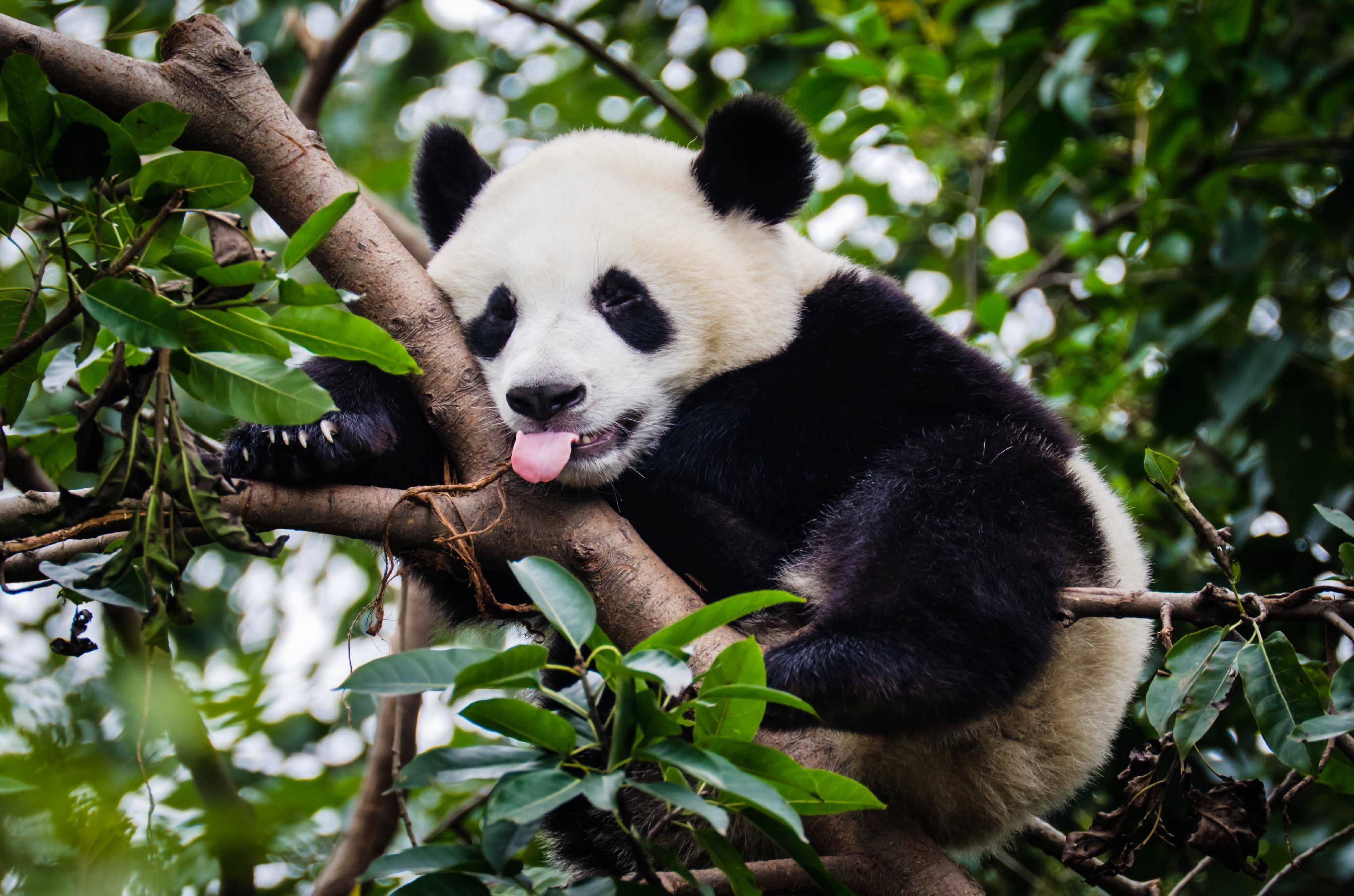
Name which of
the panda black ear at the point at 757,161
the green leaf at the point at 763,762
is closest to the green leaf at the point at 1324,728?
the green leaf at the point at 763,762

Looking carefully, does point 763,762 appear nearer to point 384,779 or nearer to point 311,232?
point 311,232

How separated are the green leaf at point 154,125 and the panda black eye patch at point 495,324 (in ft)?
3.93

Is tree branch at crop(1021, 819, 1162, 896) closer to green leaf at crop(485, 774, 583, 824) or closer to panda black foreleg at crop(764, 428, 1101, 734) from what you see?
panda black foreleg at crop(764, 428, 1101, 734)

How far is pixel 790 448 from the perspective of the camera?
2.83 m

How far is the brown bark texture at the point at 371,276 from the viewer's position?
2.27 m

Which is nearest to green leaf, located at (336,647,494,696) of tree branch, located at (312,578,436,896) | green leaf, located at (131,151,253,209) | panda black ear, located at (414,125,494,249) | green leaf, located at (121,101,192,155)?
green leaf, located at (131,151,253,209)

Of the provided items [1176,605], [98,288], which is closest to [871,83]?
[1176,605]

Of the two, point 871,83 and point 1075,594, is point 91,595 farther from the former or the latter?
point 871,83

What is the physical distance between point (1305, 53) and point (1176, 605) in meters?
4.54

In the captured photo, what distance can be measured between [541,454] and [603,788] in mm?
1163

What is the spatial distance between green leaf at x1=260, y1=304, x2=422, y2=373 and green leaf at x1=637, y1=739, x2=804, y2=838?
84 centimetres

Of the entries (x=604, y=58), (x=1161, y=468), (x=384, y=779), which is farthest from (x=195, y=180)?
(x=604, y=58)

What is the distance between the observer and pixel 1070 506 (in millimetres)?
2627

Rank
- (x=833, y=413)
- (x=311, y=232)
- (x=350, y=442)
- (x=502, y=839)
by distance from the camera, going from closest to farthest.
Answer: (x=502, y=839)
(x=311, y=232)
(x=350, y=442)
(x=833, y=413)
